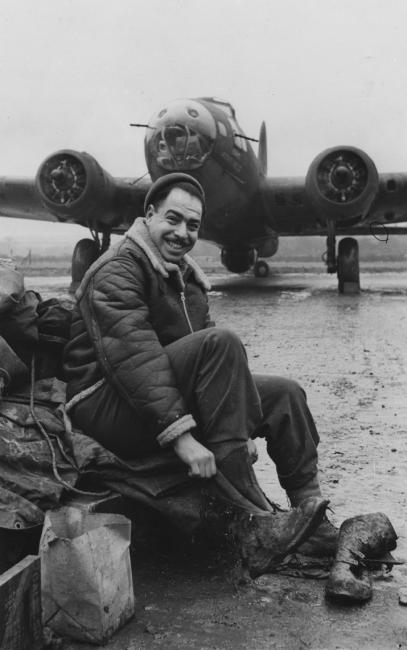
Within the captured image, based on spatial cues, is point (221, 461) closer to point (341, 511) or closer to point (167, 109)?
point (341, 511)

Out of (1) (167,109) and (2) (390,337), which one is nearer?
(2) (390,337)

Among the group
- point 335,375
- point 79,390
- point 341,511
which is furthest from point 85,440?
point 335,375

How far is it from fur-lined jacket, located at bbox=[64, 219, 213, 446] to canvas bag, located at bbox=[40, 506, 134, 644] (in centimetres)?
36

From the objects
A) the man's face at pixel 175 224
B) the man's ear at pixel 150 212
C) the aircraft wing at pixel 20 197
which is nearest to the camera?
the man's face at pixel 175 224

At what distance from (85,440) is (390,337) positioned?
6.20 meters

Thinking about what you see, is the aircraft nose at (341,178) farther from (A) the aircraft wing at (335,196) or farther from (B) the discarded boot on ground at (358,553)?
(B) the discarded boot on ground at (358,553)

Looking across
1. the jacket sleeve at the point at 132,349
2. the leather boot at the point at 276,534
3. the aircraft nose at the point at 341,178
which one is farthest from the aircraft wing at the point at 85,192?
Result: the leather boot at the point at 276,534

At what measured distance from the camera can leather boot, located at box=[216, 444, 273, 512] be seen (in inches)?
82.7

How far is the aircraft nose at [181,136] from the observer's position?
11273 millimetres

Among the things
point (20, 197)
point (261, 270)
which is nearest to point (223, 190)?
point (20, 197)

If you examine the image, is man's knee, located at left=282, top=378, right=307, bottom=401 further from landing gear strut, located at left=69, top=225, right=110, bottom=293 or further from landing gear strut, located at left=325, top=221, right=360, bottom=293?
landing gear strut, located at left=325, top=221, right=360, bottom=293

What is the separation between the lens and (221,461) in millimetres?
2090

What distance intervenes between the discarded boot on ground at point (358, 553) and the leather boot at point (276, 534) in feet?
0.52

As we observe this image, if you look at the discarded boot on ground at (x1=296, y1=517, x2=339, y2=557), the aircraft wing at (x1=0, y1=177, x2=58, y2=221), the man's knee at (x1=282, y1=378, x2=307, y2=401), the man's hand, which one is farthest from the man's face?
the aircraft wing at (x1=0, y1=177, x2=58, y2=221)
